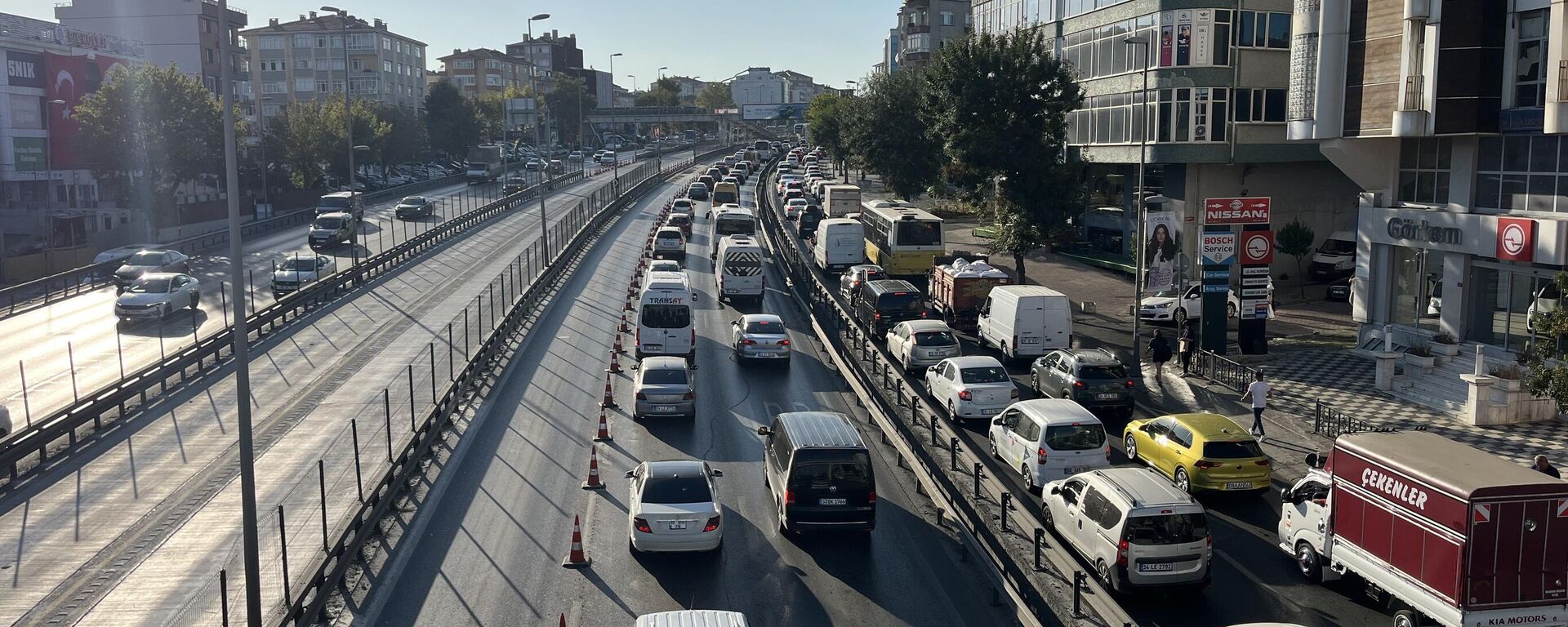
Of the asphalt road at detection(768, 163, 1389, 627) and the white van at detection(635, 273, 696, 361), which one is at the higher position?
the white van at detection(635, 273, 696, 361)

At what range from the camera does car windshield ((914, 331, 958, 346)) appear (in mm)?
30828

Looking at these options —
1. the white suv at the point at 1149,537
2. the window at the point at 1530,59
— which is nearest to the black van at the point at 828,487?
the white suv at the point at 1149,537

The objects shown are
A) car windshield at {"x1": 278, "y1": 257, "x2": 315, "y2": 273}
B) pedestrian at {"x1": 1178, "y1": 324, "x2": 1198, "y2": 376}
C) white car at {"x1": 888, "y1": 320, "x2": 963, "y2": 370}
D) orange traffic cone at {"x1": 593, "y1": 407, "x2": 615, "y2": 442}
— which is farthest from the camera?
car windshield at {"x1": 278, "y1": 257, "x2": 315, "y2": 273}

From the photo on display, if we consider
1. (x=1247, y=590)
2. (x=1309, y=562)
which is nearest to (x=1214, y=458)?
(x=1309, y=562)

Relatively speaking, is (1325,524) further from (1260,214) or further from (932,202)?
(932,202)

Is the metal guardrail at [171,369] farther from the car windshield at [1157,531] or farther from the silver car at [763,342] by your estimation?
the car windshield at [1157,531]

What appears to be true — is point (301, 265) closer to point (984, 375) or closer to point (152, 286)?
point (152, 286)

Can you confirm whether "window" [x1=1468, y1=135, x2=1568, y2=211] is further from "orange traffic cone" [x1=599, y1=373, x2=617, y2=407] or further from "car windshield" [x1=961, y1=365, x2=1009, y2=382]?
"orange traffic cone" [x1=599, y1=373, x2=617, y2=407]

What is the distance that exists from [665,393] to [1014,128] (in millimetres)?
24005

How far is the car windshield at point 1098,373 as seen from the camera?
26156 millimetres

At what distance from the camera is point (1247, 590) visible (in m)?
16.5

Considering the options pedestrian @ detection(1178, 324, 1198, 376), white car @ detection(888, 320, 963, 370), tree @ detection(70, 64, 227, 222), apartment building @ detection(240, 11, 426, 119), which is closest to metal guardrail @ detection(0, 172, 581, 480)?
tree @ detection(70, 64, 227, 222)

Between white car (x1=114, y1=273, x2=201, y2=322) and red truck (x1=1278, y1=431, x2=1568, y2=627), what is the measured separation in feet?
111

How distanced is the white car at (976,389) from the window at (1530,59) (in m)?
14.9
